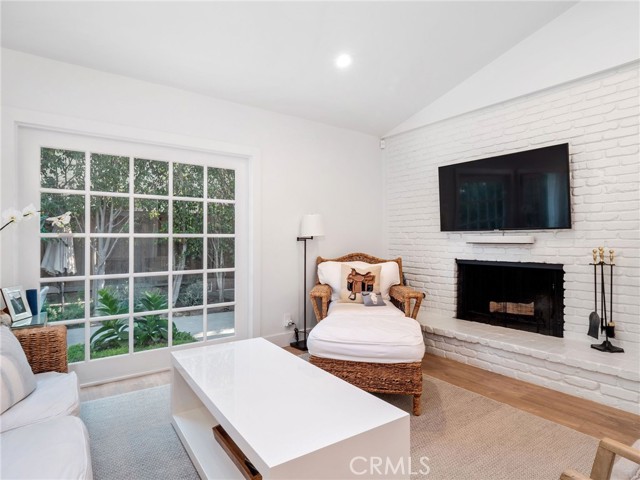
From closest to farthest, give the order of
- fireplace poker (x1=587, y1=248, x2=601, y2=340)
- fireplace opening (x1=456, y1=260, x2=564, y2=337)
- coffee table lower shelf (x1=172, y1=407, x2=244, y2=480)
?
coffee table lower shelf (x1=172, y1=407, x2=244, y2=480), fireplace poker (x1=587, y1=248, x2=601, y2=340), fireplace opening (x1=456, y1=260, x2=564, y2=337)

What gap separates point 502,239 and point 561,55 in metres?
1.49

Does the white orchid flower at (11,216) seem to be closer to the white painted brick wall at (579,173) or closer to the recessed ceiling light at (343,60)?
the recessed ceiling light at (343,60)

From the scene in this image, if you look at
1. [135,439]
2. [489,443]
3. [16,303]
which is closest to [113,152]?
[16,303]

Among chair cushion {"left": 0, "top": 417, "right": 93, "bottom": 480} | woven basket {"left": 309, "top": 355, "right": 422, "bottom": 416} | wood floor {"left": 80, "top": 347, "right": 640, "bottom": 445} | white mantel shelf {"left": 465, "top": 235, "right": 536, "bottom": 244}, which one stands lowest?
wood floor {"left": 80, "top": 347, "right": 640, "bottom": 445}

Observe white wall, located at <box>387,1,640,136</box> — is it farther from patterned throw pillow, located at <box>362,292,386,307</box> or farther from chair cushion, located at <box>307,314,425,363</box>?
chair cushion, located at <box>307,314,425,363</box>

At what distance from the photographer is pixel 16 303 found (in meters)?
2.11

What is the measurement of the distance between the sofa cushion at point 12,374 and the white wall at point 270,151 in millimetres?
998

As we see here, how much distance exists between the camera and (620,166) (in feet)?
8.38

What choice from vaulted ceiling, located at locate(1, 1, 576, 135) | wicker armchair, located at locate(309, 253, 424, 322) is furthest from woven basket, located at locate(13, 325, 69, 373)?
vaulted ceiling, located at locate(1, 1, 576, 135)

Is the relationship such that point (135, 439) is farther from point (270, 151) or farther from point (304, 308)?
point (270, 151)

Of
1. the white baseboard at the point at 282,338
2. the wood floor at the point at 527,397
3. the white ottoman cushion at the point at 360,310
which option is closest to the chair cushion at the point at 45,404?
the wood floor at the point at 527,397

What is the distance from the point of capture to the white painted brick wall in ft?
8.25

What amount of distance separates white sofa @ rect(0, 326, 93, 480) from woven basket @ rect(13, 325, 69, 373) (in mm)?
122

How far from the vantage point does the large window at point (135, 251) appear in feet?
8.34
